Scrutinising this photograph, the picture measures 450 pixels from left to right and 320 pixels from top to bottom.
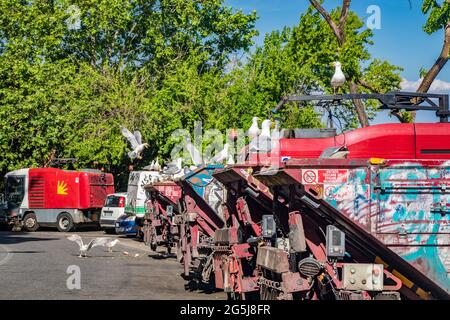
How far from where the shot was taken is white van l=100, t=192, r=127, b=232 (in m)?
36.4

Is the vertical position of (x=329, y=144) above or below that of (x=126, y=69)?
below

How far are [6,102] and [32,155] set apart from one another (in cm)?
306

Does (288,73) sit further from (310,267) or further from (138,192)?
(310,267)

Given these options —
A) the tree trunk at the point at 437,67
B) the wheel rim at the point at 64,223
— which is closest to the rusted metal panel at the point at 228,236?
the tree trunk at the point at 437,67

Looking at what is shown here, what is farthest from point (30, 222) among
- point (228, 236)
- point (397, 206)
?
point (397, 206)

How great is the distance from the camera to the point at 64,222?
4138 centimetres

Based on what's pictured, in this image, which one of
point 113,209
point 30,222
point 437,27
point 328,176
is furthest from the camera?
point 30,222

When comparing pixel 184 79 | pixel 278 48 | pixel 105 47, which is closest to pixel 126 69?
pixel 105 47

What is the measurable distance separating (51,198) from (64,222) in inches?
49.4

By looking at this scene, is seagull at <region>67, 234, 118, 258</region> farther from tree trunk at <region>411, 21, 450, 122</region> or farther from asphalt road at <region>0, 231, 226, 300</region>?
tree trunk at <region>411, 21, 450, 122</region>

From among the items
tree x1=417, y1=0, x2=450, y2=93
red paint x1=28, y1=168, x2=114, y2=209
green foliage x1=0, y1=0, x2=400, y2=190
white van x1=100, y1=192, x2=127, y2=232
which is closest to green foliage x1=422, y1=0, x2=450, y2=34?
tree x1=417, y1=0, x2=450, y2=93

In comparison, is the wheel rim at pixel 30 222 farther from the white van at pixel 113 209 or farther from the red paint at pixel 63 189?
the white van at pixel 113 209

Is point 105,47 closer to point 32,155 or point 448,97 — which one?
point 32,155

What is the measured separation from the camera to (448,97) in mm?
14695
